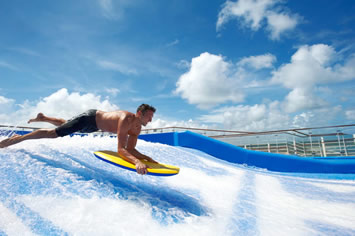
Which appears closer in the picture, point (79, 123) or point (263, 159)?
point (79, 123)

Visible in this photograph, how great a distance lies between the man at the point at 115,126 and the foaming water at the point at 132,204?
0.29m

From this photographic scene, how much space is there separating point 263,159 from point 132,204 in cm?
541

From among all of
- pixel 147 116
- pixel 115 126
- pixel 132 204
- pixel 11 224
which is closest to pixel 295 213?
pixel 132 204

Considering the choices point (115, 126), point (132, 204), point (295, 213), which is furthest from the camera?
point (115, 126)

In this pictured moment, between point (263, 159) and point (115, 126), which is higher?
point (115, 126)

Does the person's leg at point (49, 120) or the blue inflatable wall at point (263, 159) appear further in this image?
the blue inflatable wall at point (263, 159)

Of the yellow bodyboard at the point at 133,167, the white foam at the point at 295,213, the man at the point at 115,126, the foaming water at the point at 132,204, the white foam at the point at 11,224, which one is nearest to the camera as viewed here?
the white foam at the point at 11,224

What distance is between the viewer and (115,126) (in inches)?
106

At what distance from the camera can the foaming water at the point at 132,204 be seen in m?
1.54

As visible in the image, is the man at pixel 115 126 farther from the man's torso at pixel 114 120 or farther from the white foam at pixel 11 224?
the white foam at pixel 11 224

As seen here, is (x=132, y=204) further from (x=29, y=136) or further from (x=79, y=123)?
(x=29, y=136)

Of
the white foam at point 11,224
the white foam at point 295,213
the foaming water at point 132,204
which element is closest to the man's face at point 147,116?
the foaming water at point 132,204

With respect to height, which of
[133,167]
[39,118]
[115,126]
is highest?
[39,118]

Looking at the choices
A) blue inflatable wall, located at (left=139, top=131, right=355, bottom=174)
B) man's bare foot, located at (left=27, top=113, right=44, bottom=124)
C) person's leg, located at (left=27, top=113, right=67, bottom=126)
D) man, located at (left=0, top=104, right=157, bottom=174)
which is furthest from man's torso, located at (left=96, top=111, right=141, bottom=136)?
blue inflatable wall, located at (left=139, top=131, right=355, bottom=174)
